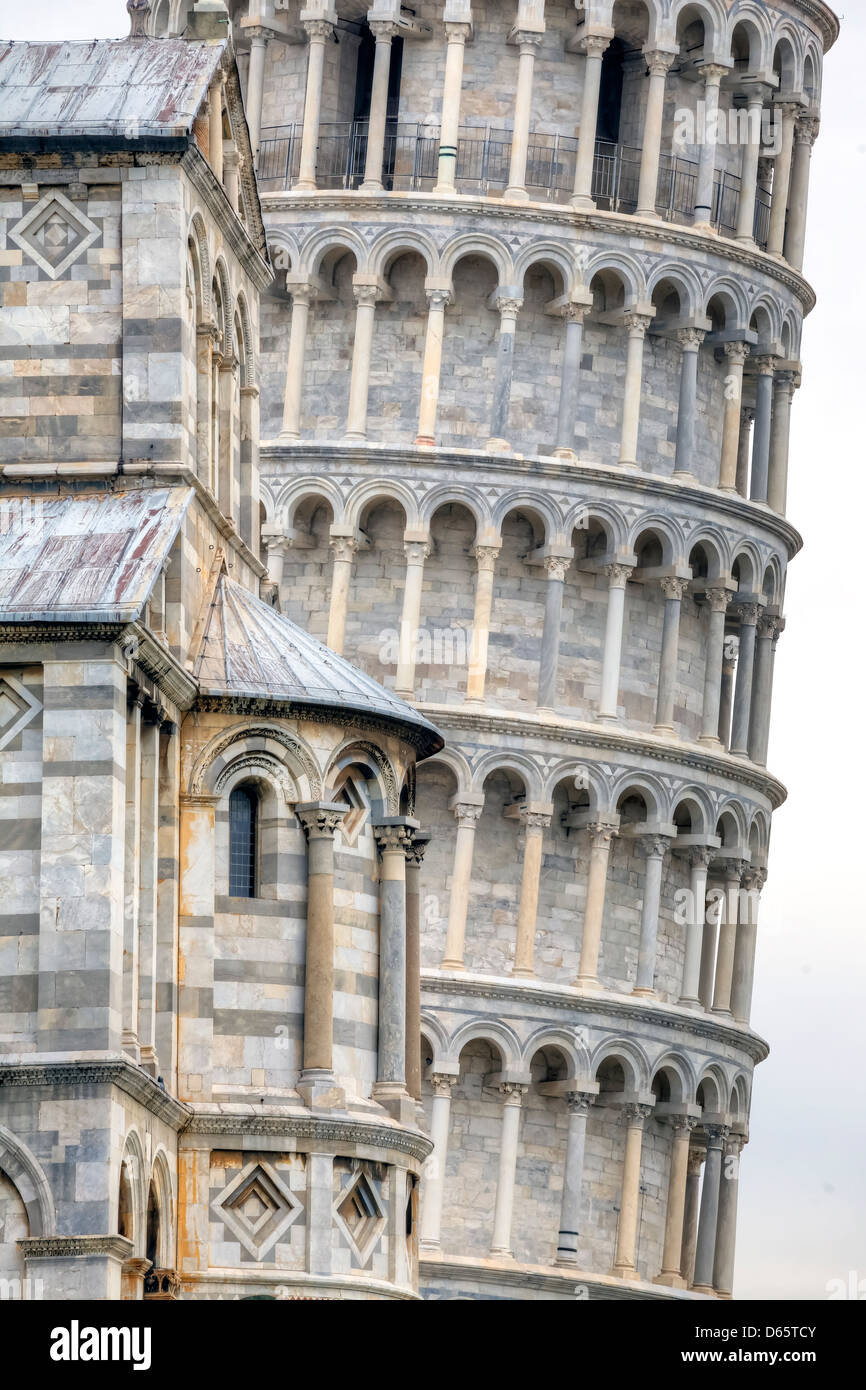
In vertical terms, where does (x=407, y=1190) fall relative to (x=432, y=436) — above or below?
below

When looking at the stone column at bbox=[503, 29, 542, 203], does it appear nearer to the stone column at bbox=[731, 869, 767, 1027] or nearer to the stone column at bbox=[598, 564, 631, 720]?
the stone column at bbox=[598, 564, 631, 720]

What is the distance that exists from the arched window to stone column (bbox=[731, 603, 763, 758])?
3179cm

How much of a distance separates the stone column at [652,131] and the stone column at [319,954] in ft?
105

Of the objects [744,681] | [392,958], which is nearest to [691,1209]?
[744,681]

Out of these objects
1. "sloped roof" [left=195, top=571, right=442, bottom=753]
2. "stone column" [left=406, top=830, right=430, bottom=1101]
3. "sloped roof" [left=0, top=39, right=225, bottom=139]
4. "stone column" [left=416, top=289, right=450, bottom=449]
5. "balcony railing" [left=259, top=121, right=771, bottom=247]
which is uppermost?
Answer: "balcony railing" [left=259, top=121, right=771, bottom=247]

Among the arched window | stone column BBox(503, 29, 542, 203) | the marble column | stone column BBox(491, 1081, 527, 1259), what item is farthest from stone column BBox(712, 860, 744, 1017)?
the arched window

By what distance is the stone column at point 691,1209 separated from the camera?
76.6 metres

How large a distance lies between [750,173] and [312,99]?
9.31 meters

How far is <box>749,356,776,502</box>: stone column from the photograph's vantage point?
258ft

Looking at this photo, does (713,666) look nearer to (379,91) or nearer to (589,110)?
(589,110)

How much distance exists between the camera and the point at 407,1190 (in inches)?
1895
